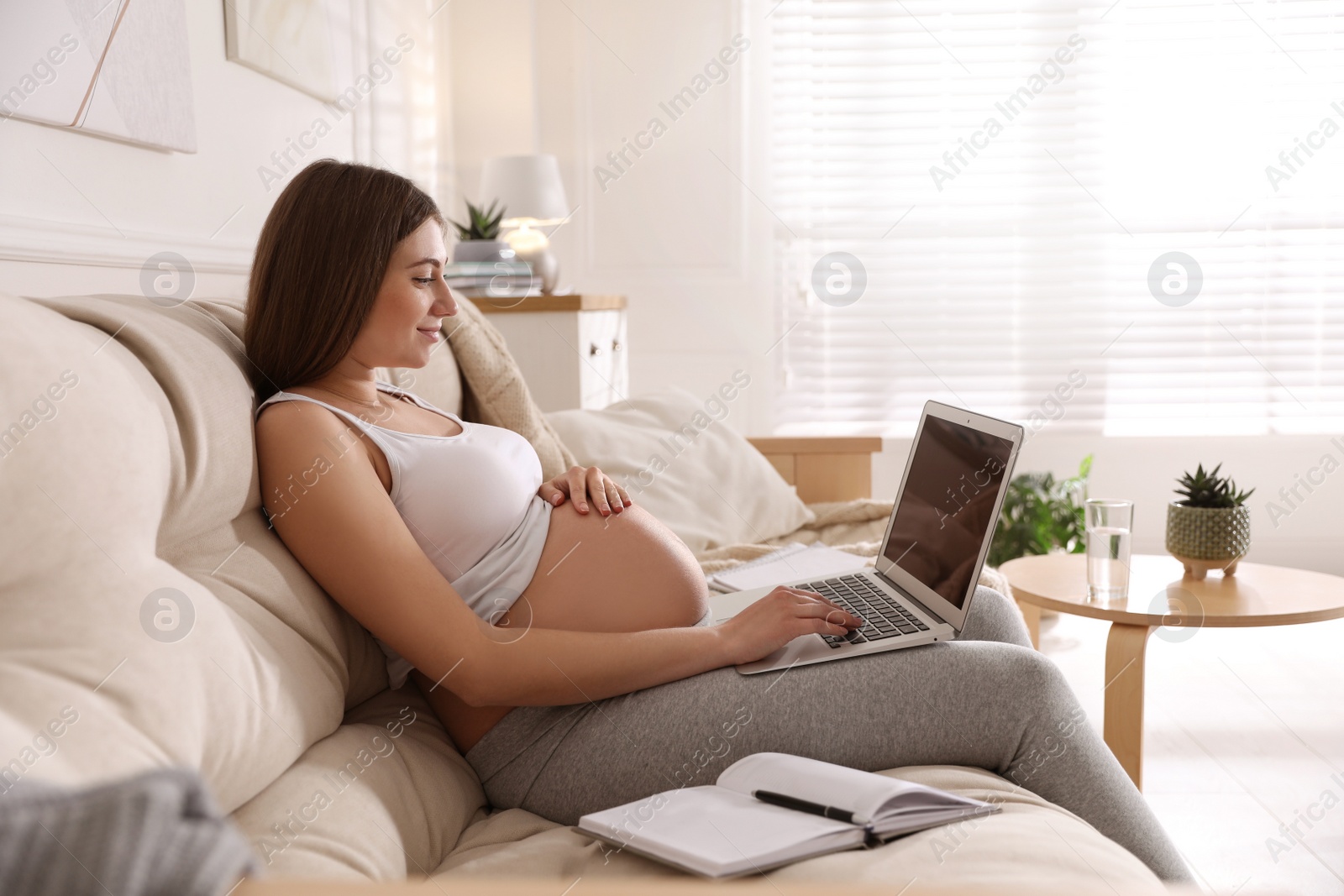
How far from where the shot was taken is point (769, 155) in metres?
3.47

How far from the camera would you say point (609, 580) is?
1.12 meters

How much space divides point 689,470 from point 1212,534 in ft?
3.23

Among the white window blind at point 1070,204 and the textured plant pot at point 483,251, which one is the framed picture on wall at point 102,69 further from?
the white window blind at point 1070,204

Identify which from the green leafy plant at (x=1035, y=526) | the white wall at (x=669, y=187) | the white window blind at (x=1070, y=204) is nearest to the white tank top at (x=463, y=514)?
the green leafy plant at (x=1035, y=526)

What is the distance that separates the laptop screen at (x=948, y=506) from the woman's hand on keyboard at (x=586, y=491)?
39 cm

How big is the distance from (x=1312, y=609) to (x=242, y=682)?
1.65m

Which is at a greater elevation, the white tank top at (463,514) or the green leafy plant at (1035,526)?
the white tank top at (463,514)

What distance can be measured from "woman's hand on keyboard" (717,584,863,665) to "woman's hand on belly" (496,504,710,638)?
9 cm

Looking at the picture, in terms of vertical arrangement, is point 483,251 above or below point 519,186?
below

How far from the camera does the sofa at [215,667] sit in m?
0.62

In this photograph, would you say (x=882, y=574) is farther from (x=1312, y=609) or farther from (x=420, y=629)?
(x=1312, y=609)

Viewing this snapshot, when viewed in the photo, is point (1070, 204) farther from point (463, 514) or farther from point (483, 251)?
point (463, 514)

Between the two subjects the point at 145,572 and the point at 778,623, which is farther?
the point at 778,623

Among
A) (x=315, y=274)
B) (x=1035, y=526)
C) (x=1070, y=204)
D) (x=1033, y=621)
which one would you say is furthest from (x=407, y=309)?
(x=1070, y=204)
